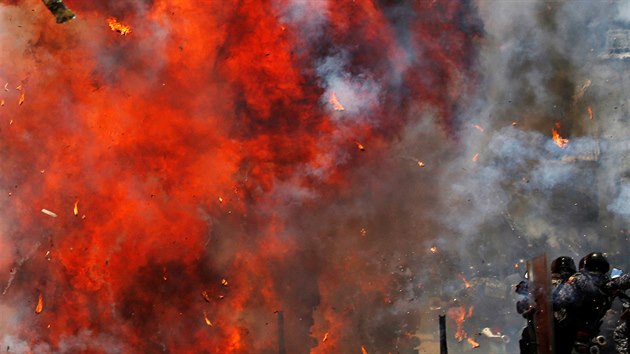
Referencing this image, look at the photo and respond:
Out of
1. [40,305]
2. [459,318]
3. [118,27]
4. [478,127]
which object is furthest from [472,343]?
[118,27]

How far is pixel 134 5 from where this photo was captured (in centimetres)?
1345

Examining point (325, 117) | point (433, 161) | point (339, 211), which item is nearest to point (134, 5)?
point (325, 117)

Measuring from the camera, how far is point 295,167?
47.0 feet

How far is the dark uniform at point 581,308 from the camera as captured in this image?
8.73 metres

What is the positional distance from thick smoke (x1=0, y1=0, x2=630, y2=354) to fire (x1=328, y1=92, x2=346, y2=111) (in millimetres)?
156

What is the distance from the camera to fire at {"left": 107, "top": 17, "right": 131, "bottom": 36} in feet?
44.2

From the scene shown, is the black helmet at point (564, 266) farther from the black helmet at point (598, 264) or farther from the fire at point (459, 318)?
the fire at point (459, 318)

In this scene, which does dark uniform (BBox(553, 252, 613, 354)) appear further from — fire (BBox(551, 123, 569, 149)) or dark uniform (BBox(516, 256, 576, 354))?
fire (BBox(551, 123, 569, 149))

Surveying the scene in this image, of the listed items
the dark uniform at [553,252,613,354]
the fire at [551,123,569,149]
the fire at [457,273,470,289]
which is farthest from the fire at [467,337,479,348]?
the dark uniform at [553,252,613,354]

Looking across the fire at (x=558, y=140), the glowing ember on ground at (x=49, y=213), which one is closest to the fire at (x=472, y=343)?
the fire at (x=558, y=140)

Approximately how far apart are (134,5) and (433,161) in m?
7.10

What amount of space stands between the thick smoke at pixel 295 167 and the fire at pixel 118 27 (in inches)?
6.5

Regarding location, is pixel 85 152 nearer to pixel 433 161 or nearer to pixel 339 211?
pixel 339 211

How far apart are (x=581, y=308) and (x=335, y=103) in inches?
281
